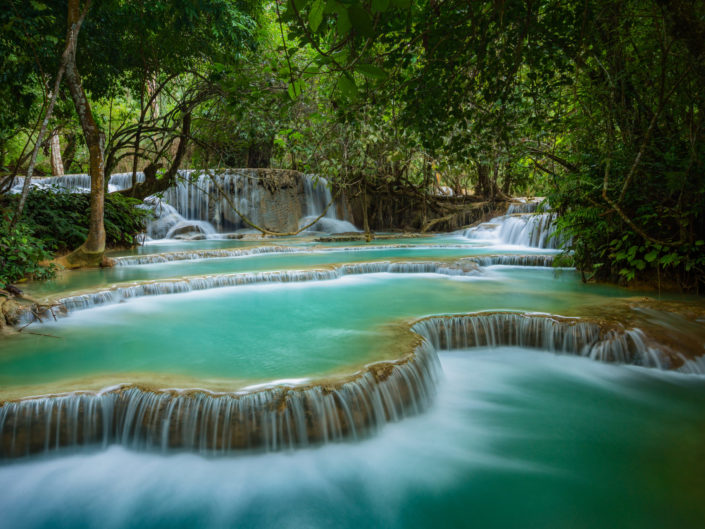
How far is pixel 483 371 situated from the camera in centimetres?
447

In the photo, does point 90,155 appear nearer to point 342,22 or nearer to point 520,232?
point 342,22

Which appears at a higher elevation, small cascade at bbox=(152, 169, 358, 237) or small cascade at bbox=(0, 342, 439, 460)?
small cascade at bbox=(152, 169, 358, 237)

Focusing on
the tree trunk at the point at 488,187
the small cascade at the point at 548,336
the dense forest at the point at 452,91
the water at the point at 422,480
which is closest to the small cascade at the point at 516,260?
the dense forest at the point at 452,91

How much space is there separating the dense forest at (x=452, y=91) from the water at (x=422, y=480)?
211 cm

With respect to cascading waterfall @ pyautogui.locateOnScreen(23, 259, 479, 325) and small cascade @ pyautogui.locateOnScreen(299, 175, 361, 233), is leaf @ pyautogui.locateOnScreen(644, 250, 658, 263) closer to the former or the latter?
cascading waterfall @ pyautogui.locateOnScreen(23, 259, 479, 325)

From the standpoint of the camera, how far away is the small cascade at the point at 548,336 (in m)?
4.41

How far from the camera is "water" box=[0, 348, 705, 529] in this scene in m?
2.57

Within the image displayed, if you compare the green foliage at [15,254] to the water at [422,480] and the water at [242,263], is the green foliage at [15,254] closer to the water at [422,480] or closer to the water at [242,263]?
the water at [242,263]

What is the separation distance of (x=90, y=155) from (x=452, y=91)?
6.06 meters

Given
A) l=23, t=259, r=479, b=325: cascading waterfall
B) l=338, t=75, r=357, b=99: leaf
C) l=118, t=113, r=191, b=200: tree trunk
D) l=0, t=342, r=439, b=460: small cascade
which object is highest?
l=118, t=113, r=191, b=200: tree trunk

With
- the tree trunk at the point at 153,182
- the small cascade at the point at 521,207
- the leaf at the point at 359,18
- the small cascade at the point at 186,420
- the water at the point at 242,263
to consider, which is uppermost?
the tree trunk at the point at 153,182

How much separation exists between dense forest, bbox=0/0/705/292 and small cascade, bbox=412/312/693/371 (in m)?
1.13

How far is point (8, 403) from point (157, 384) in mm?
919

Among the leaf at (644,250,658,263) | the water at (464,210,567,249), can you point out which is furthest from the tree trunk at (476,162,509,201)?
the leaf at (644,250,658,263)
